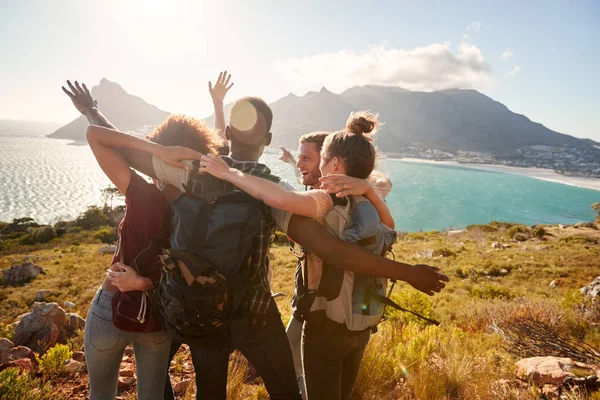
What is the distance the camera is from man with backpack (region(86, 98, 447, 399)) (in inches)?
51.7

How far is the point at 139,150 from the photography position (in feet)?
4.94

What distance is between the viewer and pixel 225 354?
1.46 m

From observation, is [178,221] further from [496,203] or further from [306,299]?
[496,203]

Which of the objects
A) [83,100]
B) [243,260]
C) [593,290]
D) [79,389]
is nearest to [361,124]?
[243,260]

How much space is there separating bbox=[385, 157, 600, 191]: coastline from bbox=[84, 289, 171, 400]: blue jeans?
14046 cm

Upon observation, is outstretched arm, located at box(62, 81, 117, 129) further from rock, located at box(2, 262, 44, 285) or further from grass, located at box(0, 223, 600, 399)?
rock, located at box(2, 262, 44, 285)

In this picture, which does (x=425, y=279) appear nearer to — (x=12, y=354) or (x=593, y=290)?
(x=12, y=354)

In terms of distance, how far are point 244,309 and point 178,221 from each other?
0.52 metres

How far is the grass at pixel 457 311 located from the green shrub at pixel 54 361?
0.88 m

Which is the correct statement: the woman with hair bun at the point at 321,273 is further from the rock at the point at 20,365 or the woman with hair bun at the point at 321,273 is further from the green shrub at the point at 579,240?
the green shrub at the point at 579,240

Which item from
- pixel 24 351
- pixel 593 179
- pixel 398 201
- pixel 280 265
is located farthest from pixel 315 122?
pixel 24 351

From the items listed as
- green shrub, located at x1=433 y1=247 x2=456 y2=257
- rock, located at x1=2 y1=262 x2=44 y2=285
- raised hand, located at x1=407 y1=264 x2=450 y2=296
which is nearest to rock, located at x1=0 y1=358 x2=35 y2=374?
raised hand, located at x1=407 y1=264 x2=450 y2=296

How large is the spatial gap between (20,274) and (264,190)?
22.9 metres

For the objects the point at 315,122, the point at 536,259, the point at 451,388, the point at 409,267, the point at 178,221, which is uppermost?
the point at 315,122
